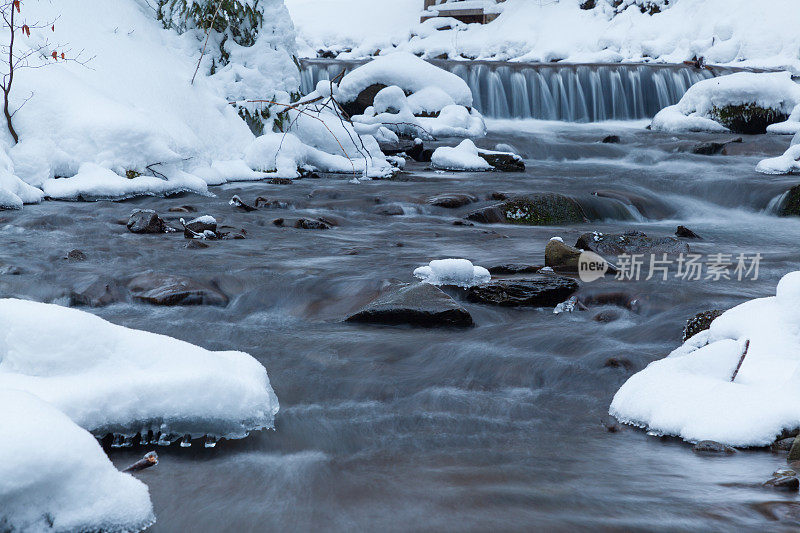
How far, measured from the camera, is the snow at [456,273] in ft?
15.4

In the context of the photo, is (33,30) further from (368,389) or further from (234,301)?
(368,389)

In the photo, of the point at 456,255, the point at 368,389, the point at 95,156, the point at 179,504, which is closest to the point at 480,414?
the point at 368,389

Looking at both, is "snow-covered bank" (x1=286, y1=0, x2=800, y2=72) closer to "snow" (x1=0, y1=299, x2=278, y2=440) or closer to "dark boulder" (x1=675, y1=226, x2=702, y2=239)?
"dark boulder" (x1=675, y1=226, x2=702, y2=239)

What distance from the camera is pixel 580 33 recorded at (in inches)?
1091

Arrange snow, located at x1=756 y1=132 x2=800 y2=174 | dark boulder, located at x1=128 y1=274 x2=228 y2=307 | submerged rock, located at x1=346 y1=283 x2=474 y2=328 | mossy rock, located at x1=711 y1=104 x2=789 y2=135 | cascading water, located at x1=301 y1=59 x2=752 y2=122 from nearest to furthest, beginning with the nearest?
submerged rock, located at x1=346 y1=283 x2=474 y2=328
dark boulder, located at x1=128 y1=274 x2=228 y2=307
snow, located at x1=756 y1=132 x2=800 y2=174
mossy rock, located at x1=711 y1=104 x2=789 y2=135
cascading water, located at x1=301 y1=59 x2=752 y2=122

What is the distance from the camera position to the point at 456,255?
5.88 metres

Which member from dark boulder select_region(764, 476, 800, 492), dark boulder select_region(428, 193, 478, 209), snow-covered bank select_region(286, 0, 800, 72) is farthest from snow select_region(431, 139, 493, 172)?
snow-covered bank select_region(286, 0, 800, 72)

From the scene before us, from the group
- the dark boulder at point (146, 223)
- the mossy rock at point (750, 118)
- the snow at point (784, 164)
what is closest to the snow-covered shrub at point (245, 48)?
the dark boulder at point (146, 223)

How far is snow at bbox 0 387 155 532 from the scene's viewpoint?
5.56ft

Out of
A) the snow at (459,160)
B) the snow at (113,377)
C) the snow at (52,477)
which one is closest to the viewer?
the snow at (52,477)

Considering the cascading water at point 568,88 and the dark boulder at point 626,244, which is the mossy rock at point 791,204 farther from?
the cascading water at point 568,88

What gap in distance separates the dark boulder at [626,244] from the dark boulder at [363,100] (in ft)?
29.8

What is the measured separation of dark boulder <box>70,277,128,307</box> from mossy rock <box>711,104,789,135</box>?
41.5 feet

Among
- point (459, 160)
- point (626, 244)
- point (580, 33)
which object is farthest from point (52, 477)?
point (580, 33)
